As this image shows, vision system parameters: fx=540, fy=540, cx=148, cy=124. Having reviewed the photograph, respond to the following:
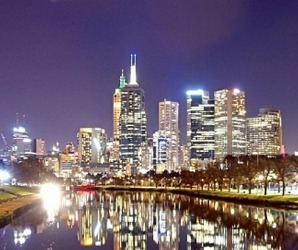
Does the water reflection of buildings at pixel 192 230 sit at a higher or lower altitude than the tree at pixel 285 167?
lower

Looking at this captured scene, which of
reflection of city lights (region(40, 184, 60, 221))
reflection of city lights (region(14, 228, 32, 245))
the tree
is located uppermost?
the tree

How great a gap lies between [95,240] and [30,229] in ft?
28.9

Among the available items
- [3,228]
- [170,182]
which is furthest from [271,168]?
[170,182]

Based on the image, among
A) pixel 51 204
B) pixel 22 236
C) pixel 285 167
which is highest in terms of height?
pixel 285 167

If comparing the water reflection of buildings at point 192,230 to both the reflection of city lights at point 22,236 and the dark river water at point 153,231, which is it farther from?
the reflection of city lights at point 22,236

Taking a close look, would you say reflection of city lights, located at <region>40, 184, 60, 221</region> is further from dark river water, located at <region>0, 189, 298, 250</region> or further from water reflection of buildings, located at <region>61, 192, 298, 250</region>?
water reflection of buildings, located at <region>61, 192, 298, 250</region>

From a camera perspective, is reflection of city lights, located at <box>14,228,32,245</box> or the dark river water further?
reflection of city lights, located at <box>14,228,32,245</box>

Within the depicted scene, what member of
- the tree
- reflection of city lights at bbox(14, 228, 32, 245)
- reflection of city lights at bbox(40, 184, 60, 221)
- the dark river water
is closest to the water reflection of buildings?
the dark river water

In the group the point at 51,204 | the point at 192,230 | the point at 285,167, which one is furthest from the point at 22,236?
the point at 285,167

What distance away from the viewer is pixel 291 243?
33.6 m

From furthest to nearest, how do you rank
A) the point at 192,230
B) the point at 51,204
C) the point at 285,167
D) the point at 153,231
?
the point at 285,167 → the point at 51,204 → the point at 192,230 → the point at 153,231

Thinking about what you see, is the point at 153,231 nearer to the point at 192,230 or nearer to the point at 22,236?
the point at 192,230

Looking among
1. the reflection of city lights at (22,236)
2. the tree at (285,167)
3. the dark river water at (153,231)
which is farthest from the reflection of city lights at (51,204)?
the tree at (285,167)

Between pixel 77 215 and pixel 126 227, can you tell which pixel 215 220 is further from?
pixel 77 215
